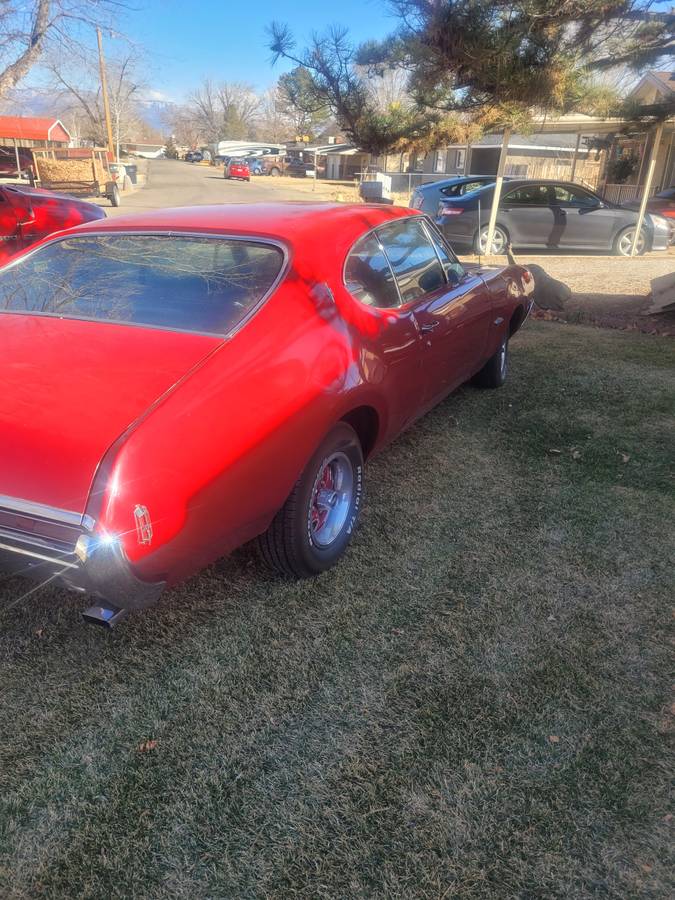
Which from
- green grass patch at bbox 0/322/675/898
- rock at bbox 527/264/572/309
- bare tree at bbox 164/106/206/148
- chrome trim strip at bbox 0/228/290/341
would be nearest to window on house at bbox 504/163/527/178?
rock at bbox 527/264/572/309

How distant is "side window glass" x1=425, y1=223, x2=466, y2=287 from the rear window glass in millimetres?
1568

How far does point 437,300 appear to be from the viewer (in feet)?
12.6

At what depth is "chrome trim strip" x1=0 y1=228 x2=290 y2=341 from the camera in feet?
8.63

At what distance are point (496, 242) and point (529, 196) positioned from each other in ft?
3.58

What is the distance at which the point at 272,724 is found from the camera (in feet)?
7.33

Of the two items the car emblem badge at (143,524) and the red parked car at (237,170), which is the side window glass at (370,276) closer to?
the car emblem badge at (143,524)

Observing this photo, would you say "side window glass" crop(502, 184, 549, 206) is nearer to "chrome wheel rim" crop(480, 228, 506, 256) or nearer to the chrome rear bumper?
"chrome wheel rim" crop(480, 228, 506, 256)

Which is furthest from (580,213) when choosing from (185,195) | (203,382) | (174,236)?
(185,195)

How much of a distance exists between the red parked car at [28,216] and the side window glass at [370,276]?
26.1 feet

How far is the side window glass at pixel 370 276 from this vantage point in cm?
317

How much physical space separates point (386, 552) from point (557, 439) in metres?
1.90

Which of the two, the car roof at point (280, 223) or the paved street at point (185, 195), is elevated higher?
the car roof at point (280, 223)

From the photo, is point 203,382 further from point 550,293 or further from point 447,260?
point 550,293

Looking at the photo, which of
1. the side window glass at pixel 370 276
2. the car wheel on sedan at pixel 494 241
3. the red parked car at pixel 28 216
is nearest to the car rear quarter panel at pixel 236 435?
the side window glass at pixel 370 276
